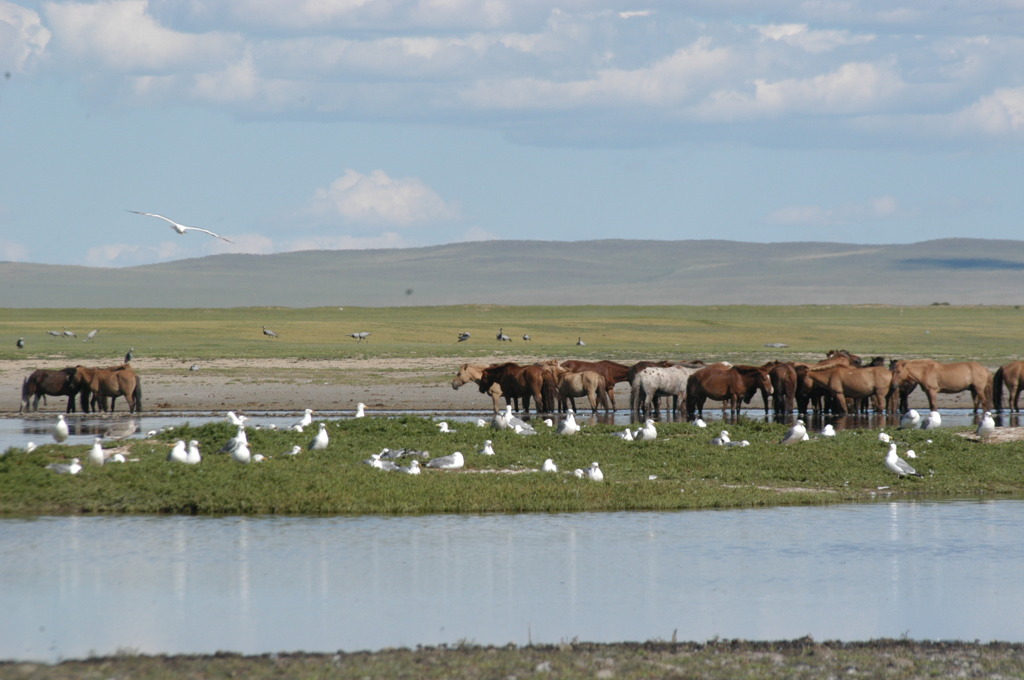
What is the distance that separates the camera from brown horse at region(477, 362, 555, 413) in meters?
30.5

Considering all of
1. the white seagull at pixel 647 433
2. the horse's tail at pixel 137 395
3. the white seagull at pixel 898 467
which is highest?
the horse's tail at pixel 137 395

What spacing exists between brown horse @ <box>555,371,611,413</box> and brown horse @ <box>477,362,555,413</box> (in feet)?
0.77

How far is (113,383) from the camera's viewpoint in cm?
3122

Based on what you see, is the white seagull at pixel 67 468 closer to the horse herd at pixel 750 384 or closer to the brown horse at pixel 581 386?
the horse herd at pixel 750 384

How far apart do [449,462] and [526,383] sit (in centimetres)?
1274

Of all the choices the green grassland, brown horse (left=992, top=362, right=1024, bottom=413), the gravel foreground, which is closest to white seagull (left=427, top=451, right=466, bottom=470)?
the gravel foreground

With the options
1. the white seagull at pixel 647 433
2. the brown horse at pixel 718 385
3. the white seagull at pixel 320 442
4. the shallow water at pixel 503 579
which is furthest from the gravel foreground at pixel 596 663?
the brown horse at pixel 718 385

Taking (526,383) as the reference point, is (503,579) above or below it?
below

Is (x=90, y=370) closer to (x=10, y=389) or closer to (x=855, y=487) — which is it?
(x=10, y=389)

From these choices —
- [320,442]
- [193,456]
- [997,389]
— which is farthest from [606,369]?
[193,456]

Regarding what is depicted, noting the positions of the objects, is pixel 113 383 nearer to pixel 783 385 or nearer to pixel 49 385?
pixel 49 385

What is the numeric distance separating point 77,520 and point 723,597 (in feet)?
25.1

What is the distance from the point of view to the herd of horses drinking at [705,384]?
29203 millimetres

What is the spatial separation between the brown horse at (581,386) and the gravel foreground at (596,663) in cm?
2001
